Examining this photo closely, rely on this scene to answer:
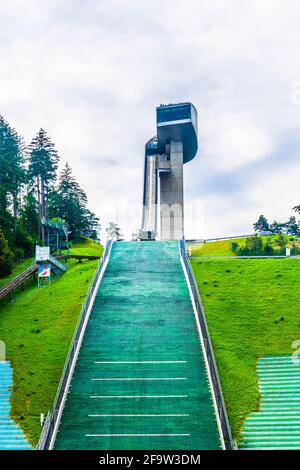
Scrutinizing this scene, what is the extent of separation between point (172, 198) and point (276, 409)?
36.2 meters

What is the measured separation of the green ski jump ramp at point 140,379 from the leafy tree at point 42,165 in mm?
36316

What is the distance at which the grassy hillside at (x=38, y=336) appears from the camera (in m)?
18.7

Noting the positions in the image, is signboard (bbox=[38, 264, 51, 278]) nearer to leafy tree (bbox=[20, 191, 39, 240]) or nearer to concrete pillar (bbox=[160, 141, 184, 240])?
concrete pillar (bbox=[160, 141, 184, 240])

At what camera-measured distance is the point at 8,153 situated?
194 feet

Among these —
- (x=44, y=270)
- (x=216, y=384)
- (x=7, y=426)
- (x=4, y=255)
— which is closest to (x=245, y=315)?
(x=216, y=384)

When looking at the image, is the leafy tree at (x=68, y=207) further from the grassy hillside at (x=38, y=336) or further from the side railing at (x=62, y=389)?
the side railing at (x=62, y=389)

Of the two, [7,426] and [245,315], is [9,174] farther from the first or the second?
[7,426]

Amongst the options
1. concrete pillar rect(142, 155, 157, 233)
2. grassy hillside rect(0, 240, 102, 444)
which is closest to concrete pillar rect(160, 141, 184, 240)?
concrete pillar rect(142, 155, 157, 233)

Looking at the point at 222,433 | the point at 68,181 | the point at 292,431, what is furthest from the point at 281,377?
the point at 68,181

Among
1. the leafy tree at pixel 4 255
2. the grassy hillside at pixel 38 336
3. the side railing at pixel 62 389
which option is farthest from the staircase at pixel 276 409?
the leafy tree at pixel 4 255

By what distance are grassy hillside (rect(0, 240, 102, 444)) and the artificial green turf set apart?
636 cm

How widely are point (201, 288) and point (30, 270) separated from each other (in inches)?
474
